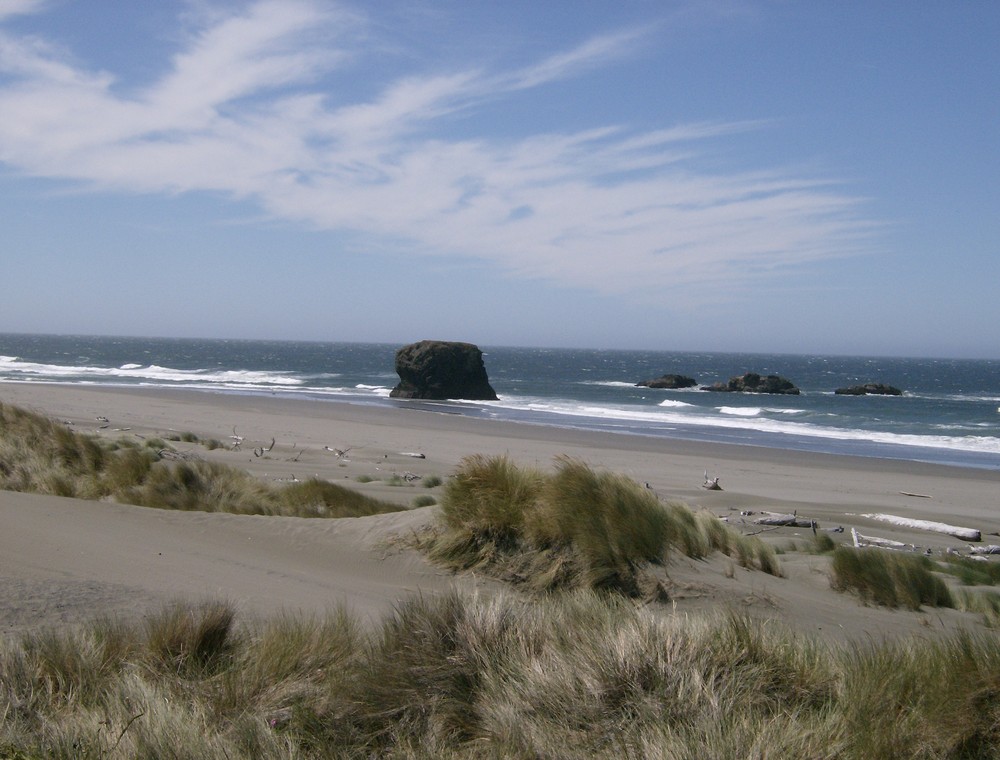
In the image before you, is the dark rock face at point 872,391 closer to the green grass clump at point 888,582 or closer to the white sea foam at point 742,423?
the white sea foam at point 742,423

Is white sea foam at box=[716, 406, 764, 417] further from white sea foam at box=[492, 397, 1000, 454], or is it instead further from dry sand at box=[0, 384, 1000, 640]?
dry sand at box=[0, 384, 1000, 640]

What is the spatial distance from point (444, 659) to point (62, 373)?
68.1 m

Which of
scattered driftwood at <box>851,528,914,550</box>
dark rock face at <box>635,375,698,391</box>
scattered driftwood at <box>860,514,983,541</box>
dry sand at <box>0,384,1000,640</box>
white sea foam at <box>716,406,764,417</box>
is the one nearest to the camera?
dry sand at <box>0,384,1000,640</box>

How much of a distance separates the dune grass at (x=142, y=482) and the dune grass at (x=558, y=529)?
3335 millimetres

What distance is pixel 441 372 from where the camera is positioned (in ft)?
172

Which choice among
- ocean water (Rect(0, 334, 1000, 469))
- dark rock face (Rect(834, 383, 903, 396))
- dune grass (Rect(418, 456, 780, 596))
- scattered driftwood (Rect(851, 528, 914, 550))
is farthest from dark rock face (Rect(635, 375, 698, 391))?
dune grass (Rect(418, 456, 780, 596))

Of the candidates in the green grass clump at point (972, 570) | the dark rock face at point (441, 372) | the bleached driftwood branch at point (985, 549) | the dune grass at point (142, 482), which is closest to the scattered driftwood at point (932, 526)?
the bleached driftwood branch at point (985, 549)

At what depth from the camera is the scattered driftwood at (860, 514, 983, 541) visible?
13250 millimetres

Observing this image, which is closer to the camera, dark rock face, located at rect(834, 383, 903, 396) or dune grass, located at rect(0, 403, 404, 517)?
dune grass, located at rect(0, 403, 404, 517)

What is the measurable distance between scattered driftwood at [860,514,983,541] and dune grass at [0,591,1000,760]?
10.2 m

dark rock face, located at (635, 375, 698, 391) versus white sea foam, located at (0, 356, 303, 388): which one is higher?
dark rock face, located at (635, 375, 698, 391)

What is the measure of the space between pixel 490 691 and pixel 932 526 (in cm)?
1228

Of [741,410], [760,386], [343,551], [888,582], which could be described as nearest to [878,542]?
[888,582]

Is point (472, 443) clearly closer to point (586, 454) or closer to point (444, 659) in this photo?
point (586, 454)
